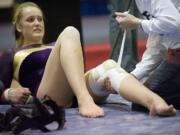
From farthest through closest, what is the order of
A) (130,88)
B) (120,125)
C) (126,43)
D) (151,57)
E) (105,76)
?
(126,43) < (151,57) < (105,76) < (130,88) < (120,125)

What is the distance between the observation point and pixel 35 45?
6.82 ft

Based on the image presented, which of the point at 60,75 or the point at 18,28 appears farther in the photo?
the point at 18,28

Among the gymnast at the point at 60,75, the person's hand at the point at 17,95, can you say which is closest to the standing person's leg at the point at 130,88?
the gymnast at the point at 60,75

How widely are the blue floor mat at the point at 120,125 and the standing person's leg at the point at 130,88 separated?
0.03 m

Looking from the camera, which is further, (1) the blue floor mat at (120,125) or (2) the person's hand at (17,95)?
(2) the person's hand at (17,95)

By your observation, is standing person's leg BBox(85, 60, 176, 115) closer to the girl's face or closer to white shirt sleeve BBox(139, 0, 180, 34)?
white shirt sleeve BBox(139, 0, 180, 34)

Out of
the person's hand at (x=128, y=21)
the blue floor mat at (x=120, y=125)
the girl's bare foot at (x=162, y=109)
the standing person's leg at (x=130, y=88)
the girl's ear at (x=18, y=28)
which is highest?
the person's hand at (x=128, y=21)

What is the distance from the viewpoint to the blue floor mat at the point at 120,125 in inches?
59.6

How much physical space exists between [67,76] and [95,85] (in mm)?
153

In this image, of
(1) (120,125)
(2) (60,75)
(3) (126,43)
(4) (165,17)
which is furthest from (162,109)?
(3) (126,43)

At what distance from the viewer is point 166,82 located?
1.81 m

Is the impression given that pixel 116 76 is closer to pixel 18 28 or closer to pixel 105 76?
pixel 105 76

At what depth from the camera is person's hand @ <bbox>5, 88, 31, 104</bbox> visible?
1.83 meters

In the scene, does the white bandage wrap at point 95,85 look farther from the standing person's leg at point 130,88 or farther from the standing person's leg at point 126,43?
the standing person's leg at point 126,43
